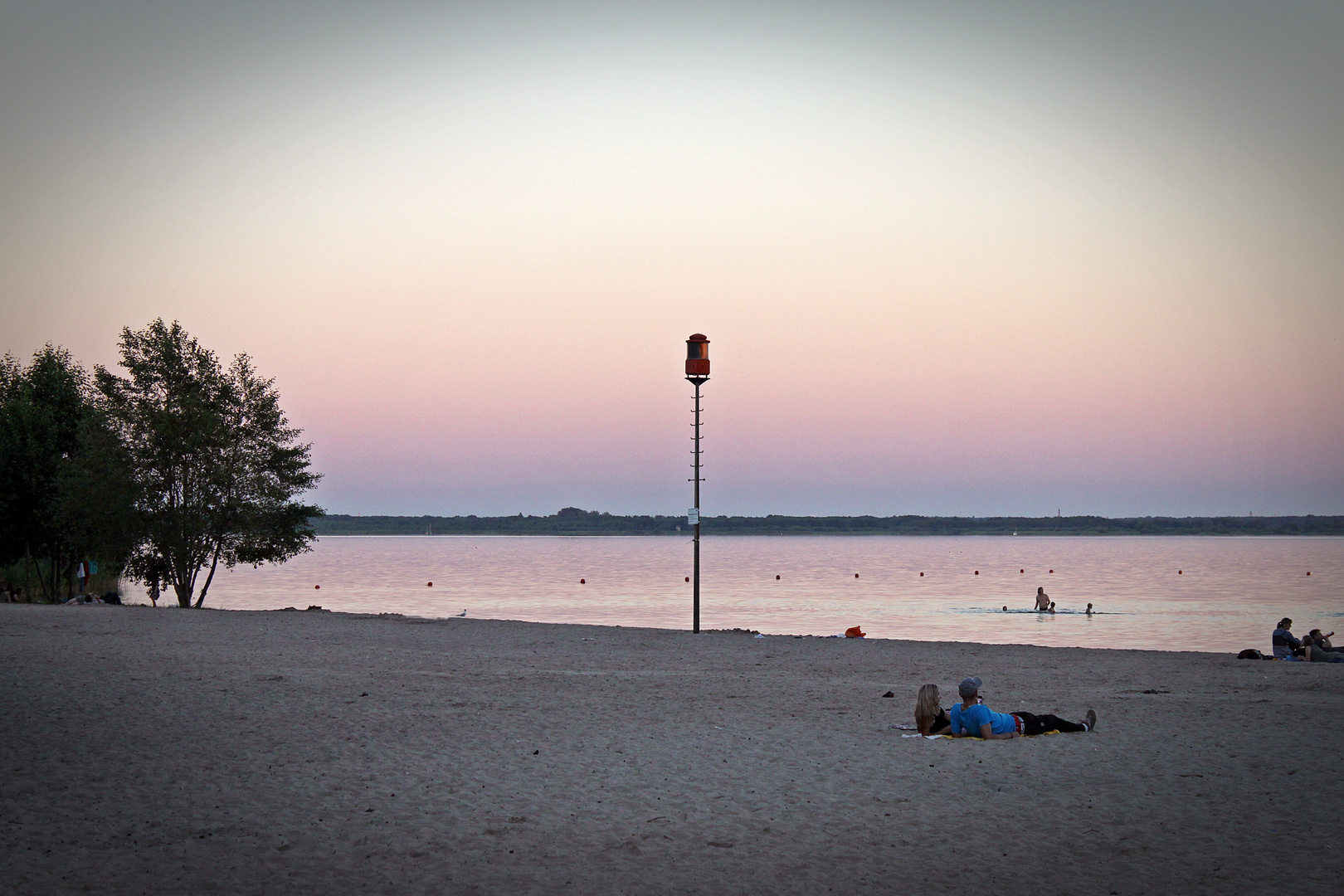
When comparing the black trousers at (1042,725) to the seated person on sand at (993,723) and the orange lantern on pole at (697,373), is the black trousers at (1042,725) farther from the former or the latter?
the orange lantern on pole at (697,373)

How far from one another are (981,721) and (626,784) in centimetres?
411

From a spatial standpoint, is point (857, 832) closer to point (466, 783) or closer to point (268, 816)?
point (466, 783)

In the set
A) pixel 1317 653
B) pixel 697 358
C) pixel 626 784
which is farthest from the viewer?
pixel 697 358

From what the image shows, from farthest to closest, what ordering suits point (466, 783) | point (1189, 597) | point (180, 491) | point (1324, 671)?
point (1189, 597)
point (180, 491)
point (1324, 671)
point (466, 783)

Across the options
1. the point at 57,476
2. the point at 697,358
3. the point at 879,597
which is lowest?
the point at 879,597

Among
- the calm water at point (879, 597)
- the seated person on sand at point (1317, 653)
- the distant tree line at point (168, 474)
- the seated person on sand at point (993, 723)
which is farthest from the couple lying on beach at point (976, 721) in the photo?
the distant tree line at point (168, 474)

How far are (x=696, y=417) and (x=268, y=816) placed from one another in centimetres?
1613

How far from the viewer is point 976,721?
10445 mm

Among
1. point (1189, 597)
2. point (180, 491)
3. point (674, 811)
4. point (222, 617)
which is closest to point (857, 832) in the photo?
point (674, 811)

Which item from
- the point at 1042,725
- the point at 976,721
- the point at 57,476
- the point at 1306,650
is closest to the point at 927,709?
the point at 976,721

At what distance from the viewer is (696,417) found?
2253 centimetres

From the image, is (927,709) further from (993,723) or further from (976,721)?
(993,723)

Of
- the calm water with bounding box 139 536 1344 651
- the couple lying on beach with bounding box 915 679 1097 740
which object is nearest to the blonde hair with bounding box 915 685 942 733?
the couple lying on beach with bounding box 915 679 1097 740

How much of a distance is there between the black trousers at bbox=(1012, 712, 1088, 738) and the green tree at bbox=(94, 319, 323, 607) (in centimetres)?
2444
